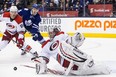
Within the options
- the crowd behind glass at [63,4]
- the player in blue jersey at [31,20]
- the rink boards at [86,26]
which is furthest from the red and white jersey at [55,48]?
the crowd behind glass at [63,4]

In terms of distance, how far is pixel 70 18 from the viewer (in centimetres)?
981

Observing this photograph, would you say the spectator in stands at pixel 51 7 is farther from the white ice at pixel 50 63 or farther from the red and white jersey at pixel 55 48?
the red and white jersey at pixel 55 48

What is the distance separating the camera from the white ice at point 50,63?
5.20 metres

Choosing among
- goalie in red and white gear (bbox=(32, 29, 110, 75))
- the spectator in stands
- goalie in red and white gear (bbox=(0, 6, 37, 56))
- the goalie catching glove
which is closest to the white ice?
the goalie catching glove

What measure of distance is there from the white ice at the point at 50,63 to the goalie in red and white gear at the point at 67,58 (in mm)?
178

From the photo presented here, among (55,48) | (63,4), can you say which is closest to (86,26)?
(63,4)

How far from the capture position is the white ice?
205 inches

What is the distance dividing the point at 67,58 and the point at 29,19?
7.64 ft

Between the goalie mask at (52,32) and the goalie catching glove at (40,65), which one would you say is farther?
the goalie catching glove at (40,65)

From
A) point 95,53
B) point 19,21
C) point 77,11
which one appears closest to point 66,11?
point 77,11

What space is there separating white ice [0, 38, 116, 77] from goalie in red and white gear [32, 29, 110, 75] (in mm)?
178

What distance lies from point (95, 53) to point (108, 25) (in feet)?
8.53

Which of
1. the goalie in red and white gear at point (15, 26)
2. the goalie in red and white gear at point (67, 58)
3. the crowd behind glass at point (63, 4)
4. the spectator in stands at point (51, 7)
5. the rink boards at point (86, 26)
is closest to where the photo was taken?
the goalie in red and white gear at point (67, 58)

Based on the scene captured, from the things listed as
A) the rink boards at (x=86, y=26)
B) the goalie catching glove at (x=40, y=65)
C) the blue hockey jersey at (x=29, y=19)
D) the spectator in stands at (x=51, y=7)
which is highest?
the blue hockey jersey at (x=29, y=19)
